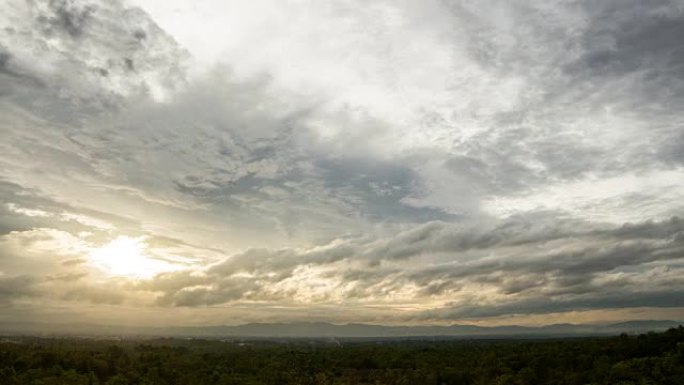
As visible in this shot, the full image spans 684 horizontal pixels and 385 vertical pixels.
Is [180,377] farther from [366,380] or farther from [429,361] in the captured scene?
[429,361]

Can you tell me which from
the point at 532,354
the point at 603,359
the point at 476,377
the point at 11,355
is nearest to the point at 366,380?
the point at 476,377

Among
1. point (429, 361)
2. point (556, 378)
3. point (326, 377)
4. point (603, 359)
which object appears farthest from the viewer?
point (429, 361)

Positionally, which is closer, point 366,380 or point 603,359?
point 603,359

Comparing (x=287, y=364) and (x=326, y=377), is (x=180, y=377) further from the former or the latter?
(x=287, y=364)

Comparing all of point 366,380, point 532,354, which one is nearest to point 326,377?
point 366,380

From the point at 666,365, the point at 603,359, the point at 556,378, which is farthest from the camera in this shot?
the point at 603,359

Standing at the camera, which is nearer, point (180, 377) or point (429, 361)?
point (180, 377)

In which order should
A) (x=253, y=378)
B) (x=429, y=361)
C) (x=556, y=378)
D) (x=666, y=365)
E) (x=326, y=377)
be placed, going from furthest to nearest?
1. (x=429, y=361)
2. (x=326, y=377)
3. (x=253, y=378)
4. (x=556, y=378)
5. (x=666, y=365)

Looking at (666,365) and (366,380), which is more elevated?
(666,365)

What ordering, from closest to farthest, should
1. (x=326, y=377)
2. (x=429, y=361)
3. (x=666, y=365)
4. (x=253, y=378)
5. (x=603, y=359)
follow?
1. (x=666, y=365)
2. (x=603, y=359)
3. (x=253, y=378)
4. (x=326, y=377)
5. (x=429, y=361)
